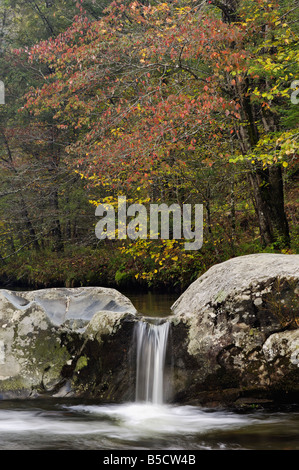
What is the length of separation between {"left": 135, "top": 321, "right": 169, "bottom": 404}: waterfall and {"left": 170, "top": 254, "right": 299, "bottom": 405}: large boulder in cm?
17

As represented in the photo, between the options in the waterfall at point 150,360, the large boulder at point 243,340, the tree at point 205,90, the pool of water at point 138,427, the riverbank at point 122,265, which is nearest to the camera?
the pool of water at point 138,427

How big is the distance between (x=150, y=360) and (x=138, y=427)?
94 cm

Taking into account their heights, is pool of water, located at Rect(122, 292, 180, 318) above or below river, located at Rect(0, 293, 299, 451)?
above

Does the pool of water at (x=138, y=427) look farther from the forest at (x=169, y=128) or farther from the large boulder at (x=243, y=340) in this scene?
the forest at (x=169, y=128)

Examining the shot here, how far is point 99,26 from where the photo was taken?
36.2ft

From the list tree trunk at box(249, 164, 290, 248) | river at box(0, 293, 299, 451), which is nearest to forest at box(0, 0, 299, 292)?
tree trunk at box(249, 164, 290, 248)

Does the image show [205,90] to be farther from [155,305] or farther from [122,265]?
[122,265]

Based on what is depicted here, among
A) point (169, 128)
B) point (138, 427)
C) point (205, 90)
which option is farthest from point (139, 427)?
point (205, 90)

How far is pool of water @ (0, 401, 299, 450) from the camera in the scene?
14.5 feet

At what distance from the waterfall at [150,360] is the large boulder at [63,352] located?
0.41 feet

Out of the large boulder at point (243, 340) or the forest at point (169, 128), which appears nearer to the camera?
the large boulder at point (243, 340)

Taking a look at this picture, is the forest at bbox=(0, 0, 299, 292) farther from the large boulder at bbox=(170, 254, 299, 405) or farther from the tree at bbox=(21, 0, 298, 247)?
the large boulder at bbox=(170, 254, 299, 405)

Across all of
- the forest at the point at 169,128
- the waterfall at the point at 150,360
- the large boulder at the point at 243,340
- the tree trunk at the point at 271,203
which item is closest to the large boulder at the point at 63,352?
the waterfall at the point at 150,360

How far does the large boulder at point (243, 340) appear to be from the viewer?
16.9 ft
